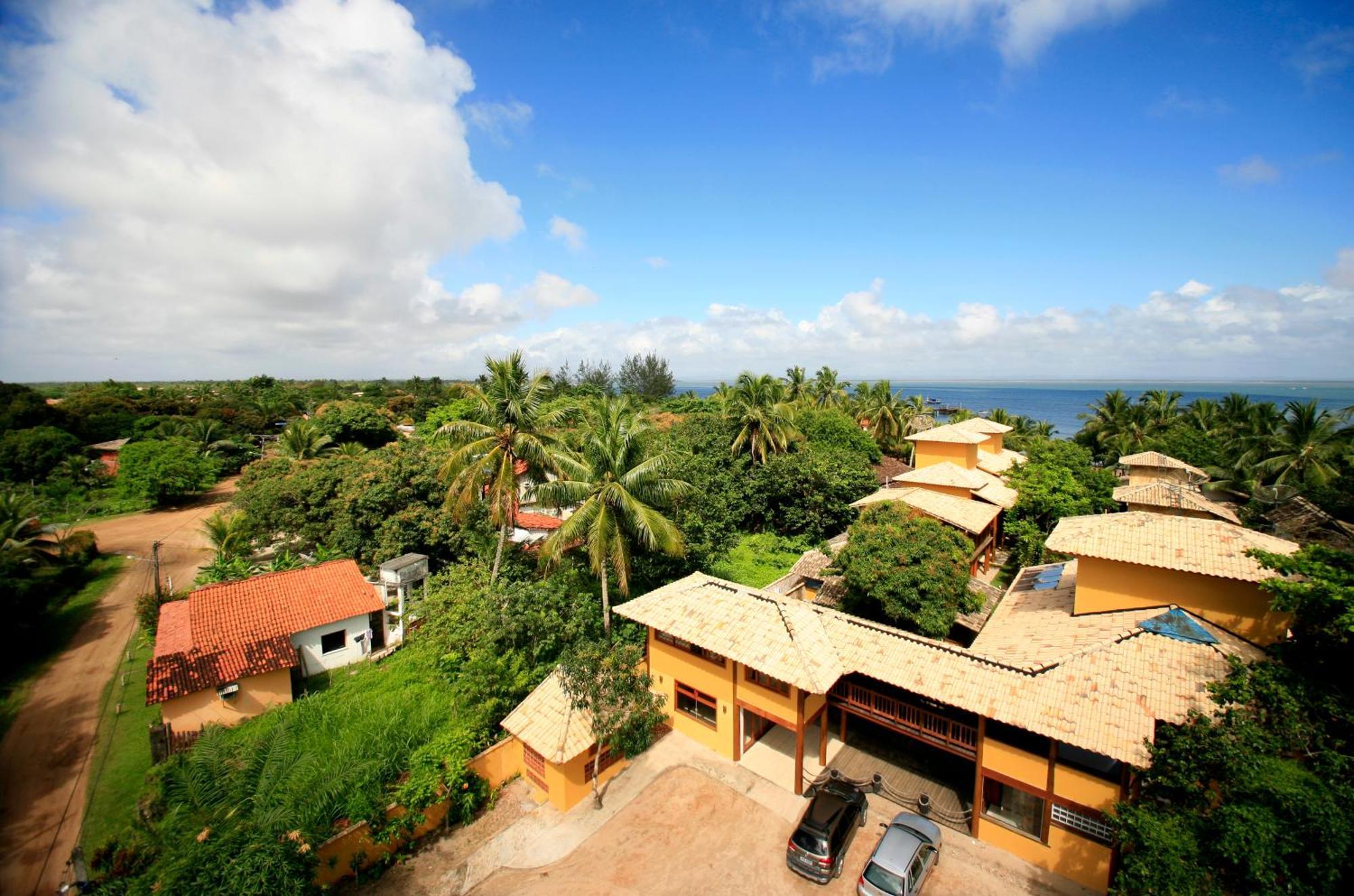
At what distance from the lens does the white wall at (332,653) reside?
2155 centimetres

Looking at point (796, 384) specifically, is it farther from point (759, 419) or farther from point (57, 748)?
point (57, 748)

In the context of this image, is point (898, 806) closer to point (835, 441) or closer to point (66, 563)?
point (835, 441)

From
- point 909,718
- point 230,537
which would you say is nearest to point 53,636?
point 230,537

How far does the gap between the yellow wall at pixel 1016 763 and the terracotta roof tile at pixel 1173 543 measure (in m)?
5.21

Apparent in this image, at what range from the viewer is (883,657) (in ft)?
46.7

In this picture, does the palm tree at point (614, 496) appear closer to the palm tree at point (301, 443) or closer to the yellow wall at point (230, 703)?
the yellow wall at point (230, 703)

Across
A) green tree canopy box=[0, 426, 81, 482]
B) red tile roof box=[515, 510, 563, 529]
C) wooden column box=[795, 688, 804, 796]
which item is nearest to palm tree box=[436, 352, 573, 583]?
red tile roof box=[515, 510, 563, 529]

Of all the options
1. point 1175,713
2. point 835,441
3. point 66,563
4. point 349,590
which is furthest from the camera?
point 835,441

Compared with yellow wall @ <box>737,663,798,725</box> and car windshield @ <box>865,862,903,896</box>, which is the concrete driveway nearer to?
car windshield @ <box>865,862,903,896</box>

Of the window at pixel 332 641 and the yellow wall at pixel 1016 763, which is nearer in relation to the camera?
the yellow wall at pixel 1016 763

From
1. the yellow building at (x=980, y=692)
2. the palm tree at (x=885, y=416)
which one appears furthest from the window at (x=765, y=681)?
the palm tree at (x=885, y=416)

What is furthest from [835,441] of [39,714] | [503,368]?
[39,714]

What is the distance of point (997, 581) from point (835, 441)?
1573 centimetres

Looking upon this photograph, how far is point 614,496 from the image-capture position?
730 inches
